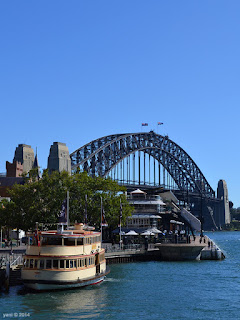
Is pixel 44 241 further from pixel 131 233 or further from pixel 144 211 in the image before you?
pixel 144 211

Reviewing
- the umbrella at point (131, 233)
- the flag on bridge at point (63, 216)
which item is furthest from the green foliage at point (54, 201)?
the flag on bridge at point (63, 216)

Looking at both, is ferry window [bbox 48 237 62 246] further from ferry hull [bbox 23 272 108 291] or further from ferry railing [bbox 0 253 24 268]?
ferry railing [bbox 0 253 24 268]

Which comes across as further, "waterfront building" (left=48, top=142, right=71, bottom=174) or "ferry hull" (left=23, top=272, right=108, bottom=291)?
"waterfront building" (left=48, top=142, right=71, bottom=174)

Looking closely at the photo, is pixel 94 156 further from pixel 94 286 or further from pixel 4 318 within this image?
pixel 4 318

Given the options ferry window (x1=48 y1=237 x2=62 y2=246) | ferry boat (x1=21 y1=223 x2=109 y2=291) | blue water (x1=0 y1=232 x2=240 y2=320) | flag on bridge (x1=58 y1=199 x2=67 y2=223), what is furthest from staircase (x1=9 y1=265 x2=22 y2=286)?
flag on bridge (x1=58 y1=199 x2=67 y2=223)

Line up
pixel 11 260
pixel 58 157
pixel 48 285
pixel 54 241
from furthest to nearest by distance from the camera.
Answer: pixel 58 157
pixel 11 260
pixel 54 241
pixel 48 285

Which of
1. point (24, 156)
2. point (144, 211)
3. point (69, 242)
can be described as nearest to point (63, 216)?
point (69, 242)

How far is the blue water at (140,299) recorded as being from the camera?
40375mm

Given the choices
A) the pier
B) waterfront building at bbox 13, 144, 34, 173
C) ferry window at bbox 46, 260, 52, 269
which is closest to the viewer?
ferry window at bbox 46, 260, 52, 269

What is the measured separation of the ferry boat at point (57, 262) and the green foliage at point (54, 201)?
2856 cm

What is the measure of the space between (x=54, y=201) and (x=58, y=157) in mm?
55820

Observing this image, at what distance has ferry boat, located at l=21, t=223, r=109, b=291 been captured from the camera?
47375 mm

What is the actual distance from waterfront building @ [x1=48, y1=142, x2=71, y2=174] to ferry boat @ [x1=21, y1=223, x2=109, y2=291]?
84.1 meters

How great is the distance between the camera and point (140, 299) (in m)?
46.0
